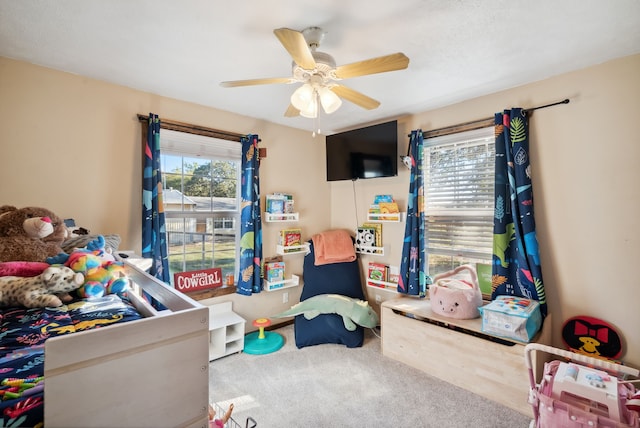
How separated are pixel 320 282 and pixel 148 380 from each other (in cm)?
257

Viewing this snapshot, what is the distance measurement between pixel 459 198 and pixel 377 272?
1.18m

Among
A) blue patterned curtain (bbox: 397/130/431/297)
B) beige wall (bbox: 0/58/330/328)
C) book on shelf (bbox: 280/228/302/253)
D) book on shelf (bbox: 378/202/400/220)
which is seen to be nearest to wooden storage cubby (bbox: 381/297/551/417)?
blue patterned curtain (bbox: 397/130/431/297)

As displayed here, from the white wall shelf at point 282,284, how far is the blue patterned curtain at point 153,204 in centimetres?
106

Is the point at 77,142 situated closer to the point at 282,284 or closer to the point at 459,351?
the point at 282,284

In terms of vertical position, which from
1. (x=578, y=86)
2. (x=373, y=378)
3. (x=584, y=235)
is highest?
(x=578, y=86)

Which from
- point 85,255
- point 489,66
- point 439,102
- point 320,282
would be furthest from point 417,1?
point 320,282

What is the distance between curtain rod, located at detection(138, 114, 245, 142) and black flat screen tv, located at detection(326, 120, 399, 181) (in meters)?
1.12

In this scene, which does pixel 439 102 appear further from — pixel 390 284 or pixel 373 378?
pixel 373 378

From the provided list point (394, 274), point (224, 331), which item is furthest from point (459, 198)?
point (224, 331)

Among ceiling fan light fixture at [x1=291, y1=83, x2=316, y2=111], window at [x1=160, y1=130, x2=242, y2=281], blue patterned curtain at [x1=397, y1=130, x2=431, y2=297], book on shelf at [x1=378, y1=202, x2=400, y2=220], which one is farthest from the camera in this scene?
book on shelf at [x1=378, y1=202, x2=400, y2=220]

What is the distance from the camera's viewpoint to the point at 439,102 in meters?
2.68

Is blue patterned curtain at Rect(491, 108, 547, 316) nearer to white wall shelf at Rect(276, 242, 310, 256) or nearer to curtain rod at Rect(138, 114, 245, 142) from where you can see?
white wall shelf at Rect(276, 242, 310, 256)

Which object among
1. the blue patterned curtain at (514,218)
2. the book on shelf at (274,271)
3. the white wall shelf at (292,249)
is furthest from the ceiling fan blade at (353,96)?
the book on shelf at (274,271)

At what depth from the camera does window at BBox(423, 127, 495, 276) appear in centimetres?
257
